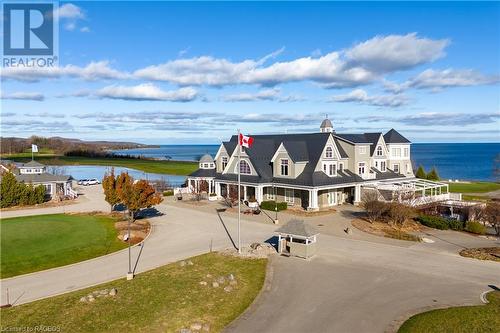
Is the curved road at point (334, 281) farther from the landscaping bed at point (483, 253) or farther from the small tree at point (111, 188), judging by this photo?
the small tree at point (111, 188)

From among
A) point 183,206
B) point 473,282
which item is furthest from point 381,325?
point 183,206

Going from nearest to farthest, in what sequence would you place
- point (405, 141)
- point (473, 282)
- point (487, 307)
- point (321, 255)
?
point (487, 307), point (473, 282), point (321, 255), point (405, 141)

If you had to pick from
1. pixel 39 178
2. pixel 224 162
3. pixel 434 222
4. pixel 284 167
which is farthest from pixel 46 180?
pixel 434 222

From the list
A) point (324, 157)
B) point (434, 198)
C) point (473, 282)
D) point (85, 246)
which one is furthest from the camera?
point (324, 157)

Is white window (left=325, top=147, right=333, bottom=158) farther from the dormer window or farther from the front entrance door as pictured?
the dormer window

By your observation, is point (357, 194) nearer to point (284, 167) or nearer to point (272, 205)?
point (284, 167)

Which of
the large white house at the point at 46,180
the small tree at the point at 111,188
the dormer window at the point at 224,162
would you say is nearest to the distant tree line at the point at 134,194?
the small tree at the point at 111,188

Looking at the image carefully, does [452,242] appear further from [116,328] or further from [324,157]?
[116,328]
